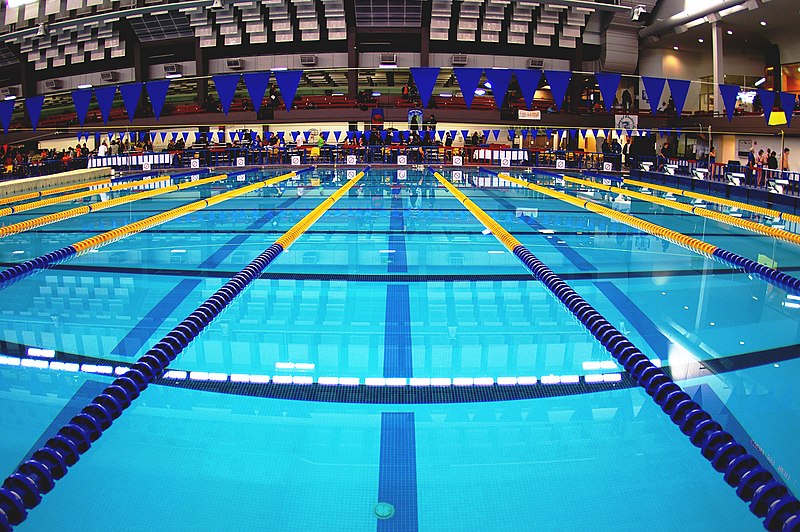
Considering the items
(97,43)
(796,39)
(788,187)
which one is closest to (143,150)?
(97,43)

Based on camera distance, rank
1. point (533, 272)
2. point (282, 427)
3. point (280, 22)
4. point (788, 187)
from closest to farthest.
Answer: point (282, 427), point (533, 272), point (788, 187), point (280, 22)

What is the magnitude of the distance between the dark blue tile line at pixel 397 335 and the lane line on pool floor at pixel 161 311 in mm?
1349

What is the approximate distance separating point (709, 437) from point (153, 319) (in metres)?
3.14

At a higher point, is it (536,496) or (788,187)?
(788,187)

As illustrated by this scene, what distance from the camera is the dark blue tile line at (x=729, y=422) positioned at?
2035 mm

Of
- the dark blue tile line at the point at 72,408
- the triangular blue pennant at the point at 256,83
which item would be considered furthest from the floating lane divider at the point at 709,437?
the triangular blue pennant at the point at 256,83

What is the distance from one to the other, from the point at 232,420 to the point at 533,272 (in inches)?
114

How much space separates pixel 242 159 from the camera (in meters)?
18.8

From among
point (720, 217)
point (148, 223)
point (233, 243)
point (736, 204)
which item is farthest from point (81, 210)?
point (736, 204)

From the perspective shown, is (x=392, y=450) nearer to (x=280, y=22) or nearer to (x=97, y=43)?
(x=280, y=22)

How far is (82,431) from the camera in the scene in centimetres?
209

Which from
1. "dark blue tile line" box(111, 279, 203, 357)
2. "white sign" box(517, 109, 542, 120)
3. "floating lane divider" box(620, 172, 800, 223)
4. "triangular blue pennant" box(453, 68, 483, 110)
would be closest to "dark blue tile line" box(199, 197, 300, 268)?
"dark blue tile line" box(111, 279, 203, 357)

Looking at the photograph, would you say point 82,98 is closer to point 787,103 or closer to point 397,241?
point 397,241

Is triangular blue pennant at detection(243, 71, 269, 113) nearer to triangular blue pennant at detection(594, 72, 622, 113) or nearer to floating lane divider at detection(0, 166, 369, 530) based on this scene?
triangular blue pennant at detection(594, 72, 622, 113)
